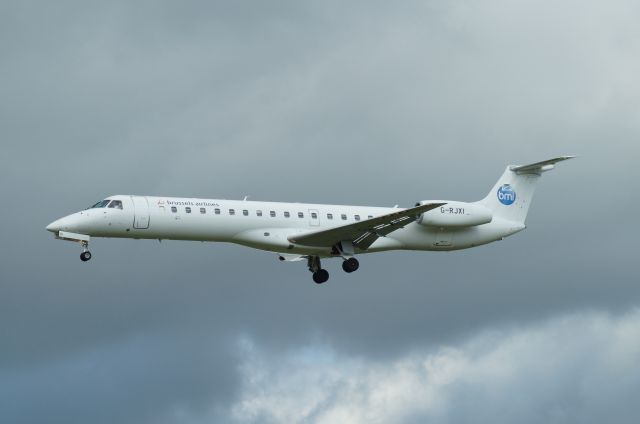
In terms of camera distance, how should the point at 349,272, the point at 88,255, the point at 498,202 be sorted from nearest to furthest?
1. the point at 88,255
2. the point at 349,272
3. the point at 498,202

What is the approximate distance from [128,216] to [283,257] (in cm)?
748

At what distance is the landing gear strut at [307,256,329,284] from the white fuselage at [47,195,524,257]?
6.04 ft

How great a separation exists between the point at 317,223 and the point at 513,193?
29.7 ft

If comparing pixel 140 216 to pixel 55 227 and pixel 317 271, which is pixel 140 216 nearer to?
pixel 55 227

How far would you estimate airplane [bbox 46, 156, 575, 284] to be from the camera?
5016 cm

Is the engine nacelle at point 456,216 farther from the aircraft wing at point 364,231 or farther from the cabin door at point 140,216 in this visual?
the cabin door at point 140,216

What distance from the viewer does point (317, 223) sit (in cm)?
5325

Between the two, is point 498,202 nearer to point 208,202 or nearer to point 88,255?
point 208,202

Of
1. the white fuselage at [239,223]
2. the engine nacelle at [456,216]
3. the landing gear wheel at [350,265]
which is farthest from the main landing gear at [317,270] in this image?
the engine nacelle at [456,216]

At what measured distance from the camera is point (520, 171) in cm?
5731

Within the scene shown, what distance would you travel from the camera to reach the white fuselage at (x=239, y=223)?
50062mm

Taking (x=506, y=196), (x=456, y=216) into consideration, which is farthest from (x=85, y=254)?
(x=506, y=196)

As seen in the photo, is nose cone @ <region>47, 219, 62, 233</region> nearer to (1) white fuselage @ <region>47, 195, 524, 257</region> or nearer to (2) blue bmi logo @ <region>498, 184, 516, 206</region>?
(1) white fuselage @ <region>47, 195, 524, 257</region>

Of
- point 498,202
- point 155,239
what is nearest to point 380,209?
point 498,202
